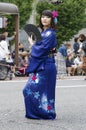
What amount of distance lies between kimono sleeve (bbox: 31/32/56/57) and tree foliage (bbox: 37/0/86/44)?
81.8 feet

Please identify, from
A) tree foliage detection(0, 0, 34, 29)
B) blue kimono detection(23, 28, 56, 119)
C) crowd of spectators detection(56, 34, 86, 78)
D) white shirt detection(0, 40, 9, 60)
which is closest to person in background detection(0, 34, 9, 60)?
white shirt detection(0, 40, 9, 60)

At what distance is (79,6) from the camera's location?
113 feet

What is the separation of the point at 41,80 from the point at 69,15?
1015 inches

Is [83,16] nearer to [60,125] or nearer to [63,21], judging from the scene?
[63,21]

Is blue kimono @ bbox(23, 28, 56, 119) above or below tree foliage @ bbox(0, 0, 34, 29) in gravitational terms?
above

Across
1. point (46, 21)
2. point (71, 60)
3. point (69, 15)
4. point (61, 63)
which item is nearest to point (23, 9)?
point (69, 15)

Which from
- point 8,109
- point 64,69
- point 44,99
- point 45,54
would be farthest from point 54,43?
point 64,69

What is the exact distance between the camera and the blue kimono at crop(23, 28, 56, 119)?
29.7 ft

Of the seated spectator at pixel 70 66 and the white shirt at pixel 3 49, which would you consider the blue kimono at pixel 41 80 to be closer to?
the white shirt at pixel 3 49

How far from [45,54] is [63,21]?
25.7 meters

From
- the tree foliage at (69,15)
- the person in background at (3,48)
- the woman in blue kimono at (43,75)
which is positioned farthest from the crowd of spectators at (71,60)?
the woman in blue kimono at (43,75)

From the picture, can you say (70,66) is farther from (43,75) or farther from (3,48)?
(43,75)

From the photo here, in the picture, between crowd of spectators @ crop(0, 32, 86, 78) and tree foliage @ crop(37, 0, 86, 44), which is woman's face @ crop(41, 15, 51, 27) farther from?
tree foliage @ crop(37, 0, 86, 44)

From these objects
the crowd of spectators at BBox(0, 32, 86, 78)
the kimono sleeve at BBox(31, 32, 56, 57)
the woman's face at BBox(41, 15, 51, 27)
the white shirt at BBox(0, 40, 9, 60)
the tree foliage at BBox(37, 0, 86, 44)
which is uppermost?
the woman's face at BBox(41, 15, 51, 27)
